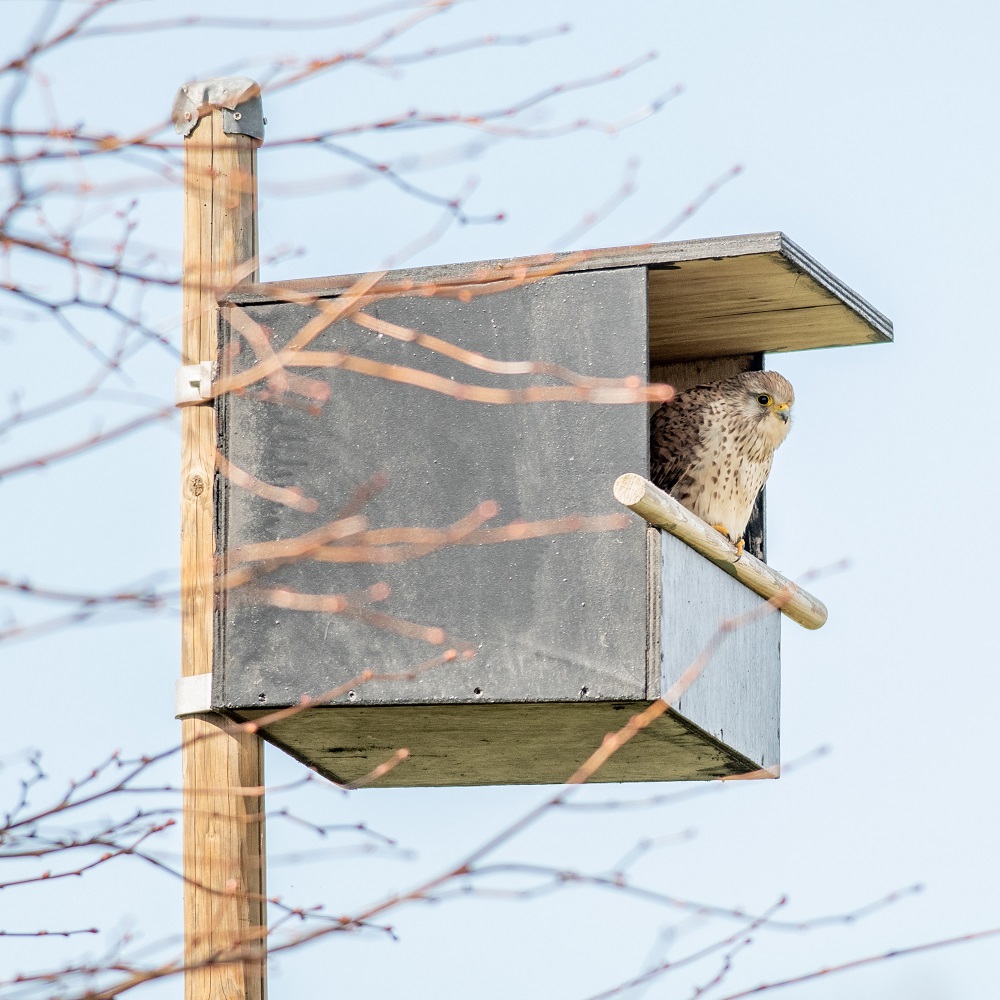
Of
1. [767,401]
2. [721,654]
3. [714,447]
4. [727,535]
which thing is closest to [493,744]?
[721,654]

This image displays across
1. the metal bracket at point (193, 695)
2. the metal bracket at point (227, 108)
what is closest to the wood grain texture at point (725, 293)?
the metal bracket at point (227, 108)

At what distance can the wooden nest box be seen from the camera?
4.21m

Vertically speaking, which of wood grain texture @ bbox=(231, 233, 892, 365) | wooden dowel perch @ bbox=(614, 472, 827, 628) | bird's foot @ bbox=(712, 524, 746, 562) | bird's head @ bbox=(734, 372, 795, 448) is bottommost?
wooden dowel perch @ bbox=(614, 472, 827, 628)

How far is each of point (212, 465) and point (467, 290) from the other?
7.09 ft

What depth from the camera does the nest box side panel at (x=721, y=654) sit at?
13.9ft

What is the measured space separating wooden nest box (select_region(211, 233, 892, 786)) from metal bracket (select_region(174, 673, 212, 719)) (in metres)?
0.02

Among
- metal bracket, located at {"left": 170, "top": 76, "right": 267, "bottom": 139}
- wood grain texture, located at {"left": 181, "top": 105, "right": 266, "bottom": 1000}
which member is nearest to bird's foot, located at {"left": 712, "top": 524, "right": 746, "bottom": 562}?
wood grain texture, located at {"left": 181, "top": 105, "right": 266, "bottom": 1000}

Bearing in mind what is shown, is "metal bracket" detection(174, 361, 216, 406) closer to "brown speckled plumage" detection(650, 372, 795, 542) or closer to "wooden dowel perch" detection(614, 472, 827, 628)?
"wooden dowel perch" detection(614, 472, 827, 628)

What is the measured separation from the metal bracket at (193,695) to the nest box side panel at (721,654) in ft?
3.27

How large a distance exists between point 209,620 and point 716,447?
1577 millimetres

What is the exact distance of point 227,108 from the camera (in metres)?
4.43

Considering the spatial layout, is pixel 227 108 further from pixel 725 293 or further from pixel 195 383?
pixel 725 293

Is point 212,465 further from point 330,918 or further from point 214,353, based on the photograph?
point 330,918

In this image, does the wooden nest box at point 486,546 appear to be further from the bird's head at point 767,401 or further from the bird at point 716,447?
the bird's head at point 767,401
